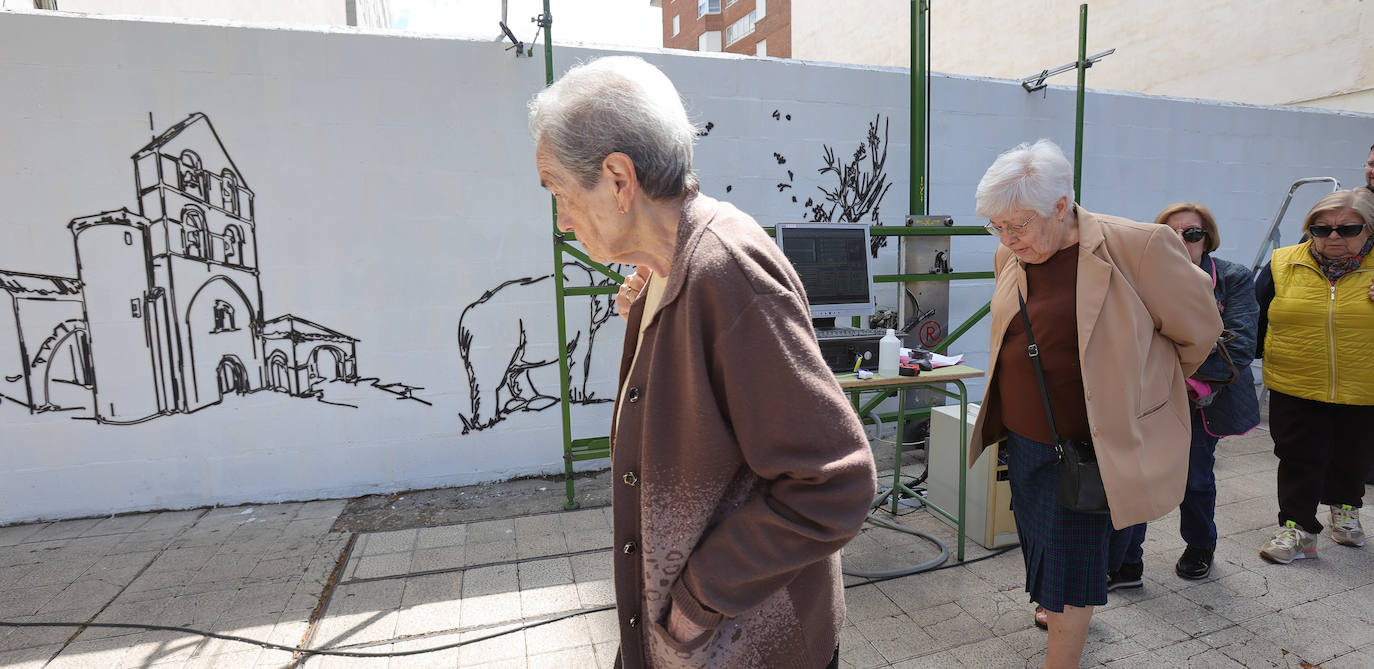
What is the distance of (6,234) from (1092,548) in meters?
4.95

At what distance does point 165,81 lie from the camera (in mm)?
3365

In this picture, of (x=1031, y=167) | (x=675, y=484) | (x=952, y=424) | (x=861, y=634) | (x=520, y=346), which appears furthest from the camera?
(x=520, y=346)

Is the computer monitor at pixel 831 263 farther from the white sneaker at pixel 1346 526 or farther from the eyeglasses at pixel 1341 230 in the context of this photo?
the white sneaker at pixel 1346 526

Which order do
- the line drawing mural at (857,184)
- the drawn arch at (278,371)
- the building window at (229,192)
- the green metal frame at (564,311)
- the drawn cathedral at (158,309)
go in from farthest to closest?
1. the line drawing mural at (857,184)
2. the drawn arch at (278,371)
3. the building window at (229,192)
4. the drawn cathedral at (158,309)
5. the green metal frame at (564,311)

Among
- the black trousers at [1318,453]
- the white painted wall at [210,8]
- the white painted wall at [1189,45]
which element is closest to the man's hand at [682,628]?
the black trousers at [1318,453]

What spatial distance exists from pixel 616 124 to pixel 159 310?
3.79 m

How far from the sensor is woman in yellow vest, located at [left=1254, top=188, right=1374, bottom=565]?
2.68 metres

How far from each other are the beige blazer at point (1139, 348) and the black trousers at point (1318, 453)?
1599 mm

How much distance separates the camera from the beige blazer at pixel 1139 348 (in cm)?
172

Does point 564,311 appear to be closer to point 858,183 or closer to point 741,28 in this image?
point 858,183

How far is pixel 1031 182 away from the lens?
1.77m

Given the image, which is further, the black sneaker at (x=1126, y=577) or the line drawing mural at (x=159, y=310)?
the line drawing mural at (x=159, y=310)

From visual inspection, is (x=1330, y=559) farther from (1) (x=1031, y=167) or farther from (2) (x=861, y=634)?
(1) (x=1031, y=167)

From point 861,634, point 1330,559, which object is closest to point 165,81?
point 861,634
